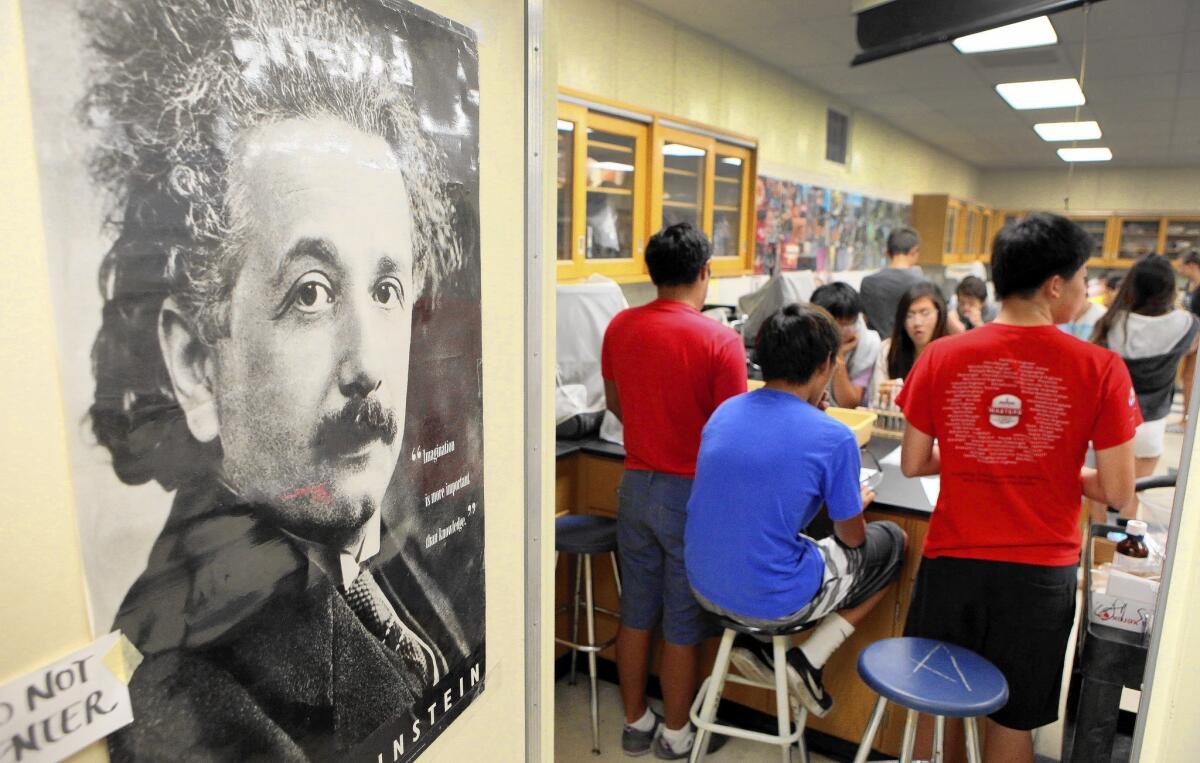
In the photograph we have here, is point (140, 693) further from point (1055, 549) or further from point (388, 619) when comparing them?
point (1055, 549)

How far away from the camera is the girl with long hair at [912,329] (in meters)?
2.96

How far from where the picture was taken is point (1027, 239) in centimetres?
161

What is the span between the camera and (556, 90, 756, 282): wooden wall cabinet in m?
3.03

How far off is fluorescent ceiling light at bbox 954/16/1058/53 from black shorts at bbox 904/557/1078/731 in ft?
9.50

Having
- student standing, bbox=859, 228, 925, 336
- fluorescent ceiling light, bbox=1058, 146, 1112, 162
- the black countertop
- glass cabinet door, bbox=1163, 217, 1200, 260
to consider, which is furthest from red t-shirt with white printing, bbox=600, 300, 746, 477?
glass cabinet door, bbox=1163, 217, 1200, 260

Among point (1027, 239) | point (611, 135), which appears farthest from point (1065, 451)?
point (611, 135)

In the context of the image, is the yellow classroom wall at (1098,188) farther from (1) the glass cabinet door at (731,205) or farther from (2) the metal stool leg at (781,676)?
(2) the metal stool leg at (781,676)

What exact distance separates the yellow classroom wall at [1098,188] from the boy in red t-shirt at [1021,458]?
9615 mm

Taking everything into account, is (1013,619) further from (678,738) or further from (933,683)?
(678,738)

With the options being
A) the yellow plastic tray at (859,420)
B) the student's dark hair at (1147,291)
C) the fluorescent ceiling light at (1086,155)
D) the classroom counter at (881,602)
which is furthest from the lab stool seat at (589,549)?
the fluorescent ceiling light at (1086,155)

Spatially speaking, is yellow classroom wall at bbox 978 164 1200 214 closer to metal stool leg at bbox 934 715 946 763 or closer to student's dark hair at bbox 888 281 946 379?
student's dark hair at bbox 888 281 946 379

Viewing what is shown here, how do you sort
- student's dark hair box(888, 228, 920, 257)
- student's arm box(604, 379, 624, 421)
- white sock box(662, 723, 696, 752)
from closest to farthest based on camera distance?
white sock box(662, 723, 696, 752), student's arm box(604, 379, 624, 421), student's dark hair box(888, 228, 920, 257)

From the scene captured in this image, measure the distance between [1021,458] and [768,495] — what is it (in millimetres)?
549

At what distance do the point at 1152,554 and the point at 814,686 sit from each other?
0.84 metres
